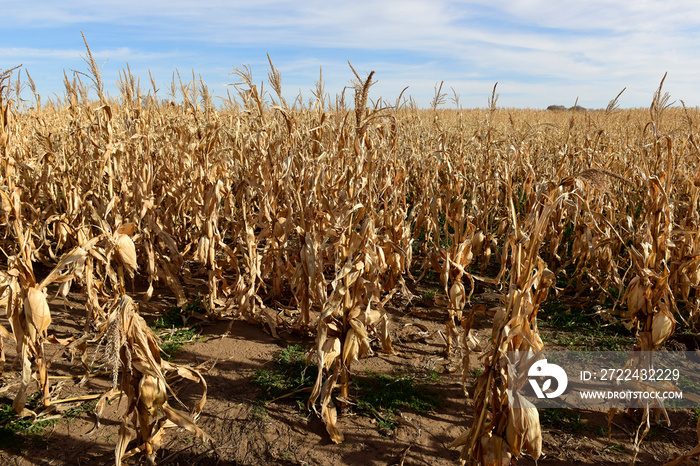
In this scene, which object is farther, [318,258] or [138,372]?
[318,258]

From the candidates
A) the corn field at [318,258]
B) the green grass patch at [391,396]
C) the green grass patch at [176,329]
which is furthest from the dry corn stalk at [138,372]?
the green grass patch at [176,329]

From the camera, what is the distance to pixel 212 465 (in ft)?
7.08

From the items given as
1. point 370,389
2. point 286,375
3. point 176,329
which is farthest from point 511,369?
point 176,329

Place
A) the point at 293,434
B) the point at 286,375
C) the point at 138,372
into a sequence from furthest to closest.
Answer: the point at 286,375
the point at 293,434
the point at 138,372

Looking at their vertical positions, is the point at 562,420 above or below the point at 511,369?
below

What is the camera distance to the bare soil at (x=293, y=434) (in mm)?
2197

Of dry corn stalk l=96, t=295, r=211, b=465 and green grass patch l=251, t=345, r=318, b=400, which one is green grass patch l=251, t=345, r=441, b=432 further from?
dry corn stalk l=96, t=295, r=211, b=465

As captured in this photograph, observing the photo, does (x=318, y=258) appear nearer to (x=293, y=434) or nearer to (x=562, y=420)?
(x=293, y=434)

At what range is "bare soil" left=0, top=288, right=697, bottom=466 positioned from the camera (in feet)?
7.21

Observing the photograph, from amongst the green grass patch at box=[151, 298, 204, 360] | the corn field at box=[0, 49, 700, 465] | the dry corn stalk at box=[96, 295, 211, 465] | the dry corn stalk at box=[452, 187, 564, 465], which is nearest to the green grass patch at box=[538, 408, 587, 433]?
the corn field at box=[0, 49, 700, 465]

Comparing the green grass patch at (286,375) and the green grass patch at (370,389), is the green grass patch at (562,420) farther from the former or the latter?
the green grass patch at (286,375)

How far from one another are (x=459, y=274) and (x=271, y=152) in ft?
5.35

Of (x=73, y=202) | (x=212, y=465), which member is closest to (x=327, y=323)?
(x=212, y=465)

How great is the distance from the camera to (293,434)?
237 cm
